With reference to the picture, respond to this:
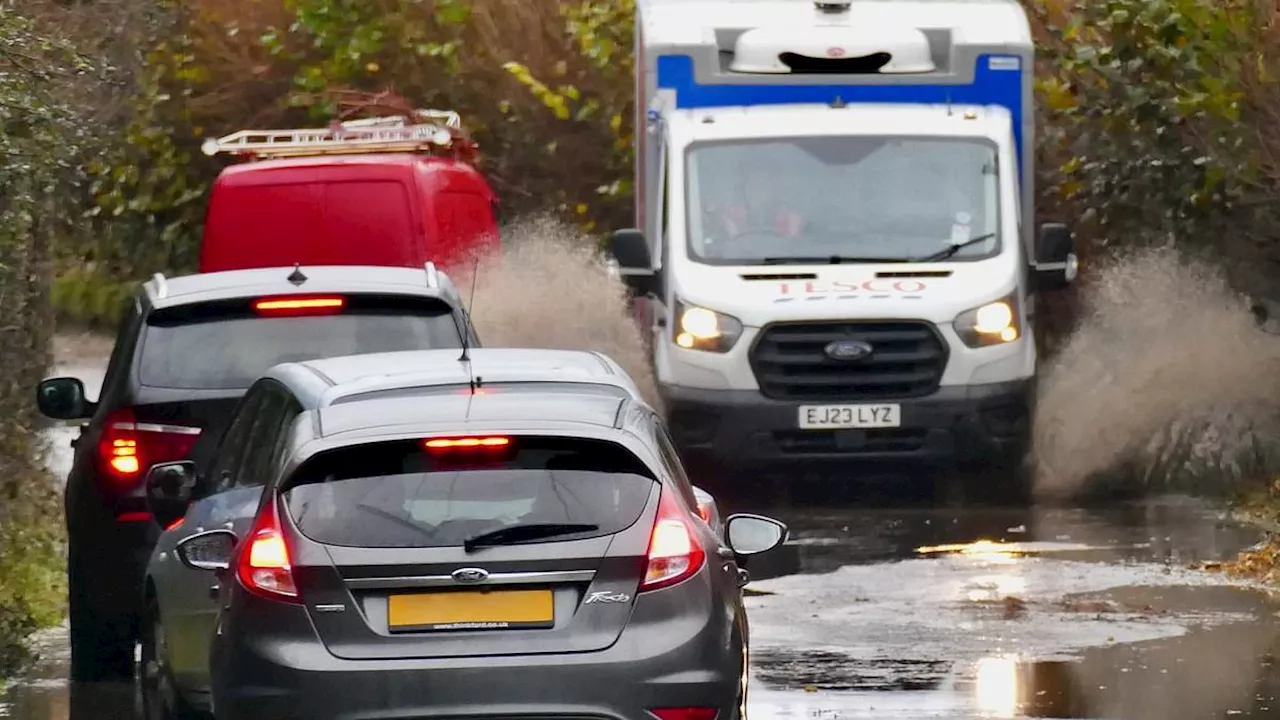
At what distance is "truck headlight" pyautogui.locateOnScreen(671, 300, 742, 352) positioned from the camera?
16.8m

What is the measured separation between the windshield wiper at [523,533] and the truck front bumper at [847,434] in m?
8.82

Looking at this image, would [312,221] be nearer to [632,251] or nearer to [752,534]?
[632,251]

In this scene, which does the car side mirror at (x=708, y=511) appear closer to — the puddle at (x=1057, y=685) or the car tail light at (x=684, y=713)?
the car tail light at (x=684, y=713)

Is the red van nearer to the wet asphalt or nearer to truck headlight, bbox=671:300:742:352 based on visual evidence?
truck headlight, bbox=671:300:742:352

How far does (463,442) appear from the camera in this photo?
7984 millimetres

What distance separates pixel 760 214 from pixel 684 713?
31.2 feet

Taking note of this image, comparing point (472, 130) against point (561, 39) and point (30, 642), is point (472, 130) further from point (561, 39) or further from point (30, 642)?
point (30, 642)

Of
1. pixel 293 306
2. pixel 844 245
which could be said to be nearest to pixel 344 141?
pixel 844 245

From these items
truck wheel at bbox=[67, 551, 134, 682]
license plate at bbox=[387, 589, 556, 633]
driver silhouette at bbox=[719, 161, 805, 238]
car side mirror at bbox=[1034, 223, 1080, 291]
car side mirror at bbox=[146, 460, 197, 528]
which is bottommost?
car side mirror at bbox=[1034, 223, 1080, 291]

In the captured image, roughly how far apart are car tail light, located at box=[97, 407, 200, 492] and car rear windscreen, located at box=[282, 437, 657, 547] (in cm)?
334

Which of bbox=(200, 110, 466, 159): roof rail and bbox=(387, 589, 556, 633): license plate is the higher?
bbox=(387, 589, 556, 633): license plate

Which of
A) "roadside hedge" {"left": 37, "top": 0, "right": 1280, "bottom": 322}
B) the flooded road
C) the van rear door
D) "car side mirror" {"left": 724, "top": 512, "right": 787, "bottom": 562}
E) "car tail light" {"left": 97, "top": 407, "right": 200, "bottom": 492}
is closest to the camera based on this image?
"car side mirror" {"left": 724, "top": 512, "right": 787, "bottom": 562}

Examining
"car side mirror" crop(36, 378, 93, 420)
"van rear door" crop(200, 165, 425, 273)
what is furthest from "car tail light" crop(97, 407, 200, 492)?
"van rear door" crop(200, 165, 425, 273)

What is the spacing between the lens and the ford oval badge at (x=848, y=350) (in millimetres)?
16703
